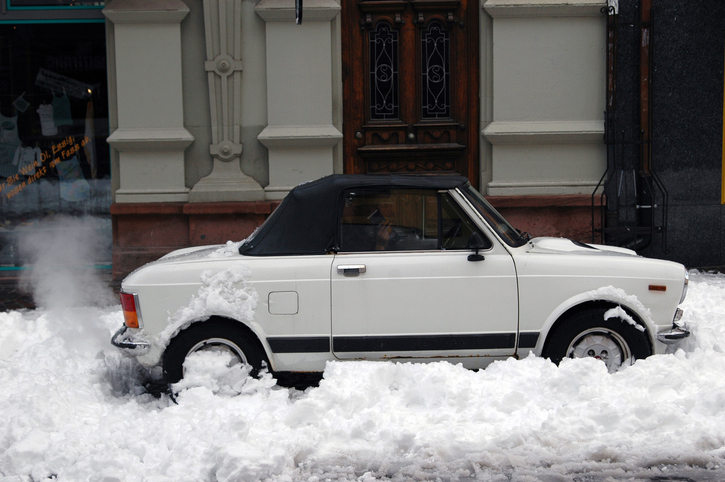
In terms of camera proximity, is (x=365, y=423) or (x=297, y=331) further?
(x=297, y=331)

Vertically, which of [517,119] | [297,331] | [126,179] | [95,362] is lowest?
[95,362]

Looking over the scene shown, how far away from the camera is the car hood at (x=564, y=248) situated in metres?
5.14

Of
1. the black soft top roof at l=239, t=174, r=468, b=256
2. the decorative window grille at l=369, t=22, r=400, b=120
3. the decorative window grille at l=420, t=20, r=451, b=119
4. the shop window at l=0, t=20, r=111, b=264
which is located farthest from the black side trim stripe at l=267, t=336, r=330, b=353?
the shop window at l=0, t=20, r=111, b=264

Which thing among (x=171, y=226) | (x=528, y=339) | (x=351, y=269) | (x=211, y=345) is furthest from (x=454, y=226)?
(x=171, y=226)

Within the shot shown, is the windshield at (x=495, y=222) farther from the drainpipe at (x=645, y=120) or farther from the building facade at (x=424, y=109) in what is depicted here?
→ the drainpipe at (x=645, y=120)

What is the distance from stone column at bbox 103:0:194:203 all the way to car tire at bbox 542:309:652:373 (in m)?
6.22

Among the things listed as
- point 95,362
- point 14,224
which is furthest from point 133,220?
point 95,362

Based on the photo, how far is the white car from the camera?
485 cm

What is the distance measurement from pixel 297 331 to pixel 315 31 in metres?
5.78

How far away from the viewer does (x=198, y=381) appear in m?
4.73

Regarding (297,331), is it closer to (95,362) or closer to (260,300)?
(260,300)

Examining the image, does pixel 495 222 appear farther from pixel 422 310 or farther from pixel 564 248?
pixel 422 310

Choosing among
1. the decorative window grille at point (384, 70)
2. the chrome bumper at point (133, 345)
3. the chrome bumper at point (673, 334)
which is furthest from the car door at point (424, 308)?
the decorative window grille at point (384, 70)

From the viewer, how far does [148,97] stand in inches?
377
